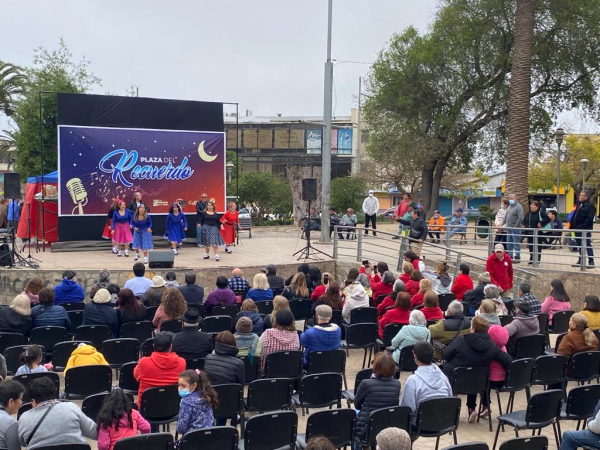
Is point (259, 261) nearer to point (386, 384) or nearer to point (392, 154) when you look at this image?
point (386, 384)

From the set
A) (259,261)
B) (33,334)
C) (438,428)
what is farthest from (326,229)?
(438,428)

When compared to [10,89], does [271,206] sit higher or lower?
lower

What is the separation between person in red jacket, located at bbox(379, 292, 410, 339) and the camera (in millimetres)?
9328

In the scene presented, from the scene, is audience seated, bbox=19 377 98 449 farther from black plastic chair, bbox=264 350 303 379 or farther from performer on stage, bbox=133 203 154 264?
performer on stage, bbox=133 203 154 264

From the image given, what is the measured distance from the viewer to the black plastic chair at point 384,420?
588 centimetres

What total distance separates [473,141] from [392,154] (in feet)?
11.5

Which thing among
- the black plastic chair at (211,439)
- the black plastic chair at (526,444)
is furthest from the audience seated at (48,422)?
the black plastic chair at (526,444)

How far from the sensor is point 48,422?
16.6 feet

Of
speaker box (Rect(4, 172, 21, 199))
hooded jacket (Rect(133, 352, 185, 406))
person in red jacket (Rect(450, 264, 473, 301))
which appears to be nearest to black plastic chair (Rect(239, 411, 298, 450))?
hooded jacket (Rect(133, 352, 185, 406))

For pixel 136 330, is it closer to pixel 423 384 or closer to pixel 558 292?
pixel 423 384

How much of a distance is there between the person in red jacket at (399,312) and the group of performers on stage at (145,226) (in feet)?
26.9

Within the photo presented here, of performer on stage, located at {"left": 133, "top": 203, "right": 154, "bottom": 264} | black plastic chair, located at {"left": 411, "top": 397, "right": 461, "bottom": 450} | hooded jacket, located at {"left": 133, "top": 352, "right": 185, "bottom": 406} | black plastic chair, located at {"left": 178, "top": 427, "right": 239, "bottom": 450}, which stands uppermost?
performer on stage, located at {"left": 133, "top": 203, "right": 154, "bottom": 264}

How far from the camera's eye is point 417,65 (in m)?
27.8

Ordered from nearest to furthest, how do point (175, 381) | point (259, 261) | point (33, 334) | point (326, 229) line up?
point (175, 381) < point (33, 334) < point (259, 261) < point (326, 229)
